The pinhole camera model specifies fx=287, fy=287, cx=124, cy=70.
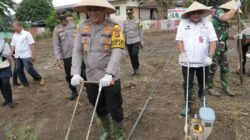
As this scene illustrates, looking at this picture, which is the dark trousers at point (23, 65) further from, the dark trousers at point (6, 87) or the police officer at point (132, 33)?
the police officer at point (132, 33)

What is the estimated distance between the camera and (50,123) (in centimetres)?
502

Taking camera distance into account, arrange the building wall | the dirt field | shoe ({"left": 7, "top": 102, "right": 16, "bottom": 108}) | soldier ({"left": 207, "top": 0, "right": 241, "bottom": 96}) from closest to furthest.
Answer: the dirt field
soldier ({"left": 207, "top": 0, "right": 241, "bottom": 96})
shoe ({"left": 7, "top": 102, "right": 16, "bottom": 108})
the building wall

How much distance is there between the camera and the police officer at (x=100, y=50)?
3.44 metres

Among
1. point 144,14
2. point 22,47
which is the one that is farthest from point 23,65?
point 144,14

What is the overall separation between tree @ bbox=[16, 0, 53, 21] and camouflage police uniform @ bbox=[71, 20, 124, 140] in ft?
122

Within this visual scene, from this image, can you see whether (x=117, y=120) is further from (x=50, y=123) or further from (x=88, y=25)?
(x=50, y=123)

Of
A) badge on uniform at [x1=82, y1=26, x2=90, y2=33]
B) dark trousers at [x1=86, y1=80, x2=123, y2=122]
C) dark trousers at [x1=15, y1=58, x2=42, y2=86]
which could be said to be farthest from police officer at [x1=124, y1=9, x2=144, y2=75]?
badge on uniform at [x1=82, y1=26, x2=90, y2=33]

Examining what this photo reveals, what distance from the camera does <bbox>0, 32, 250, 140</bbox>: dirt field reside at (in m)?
4.38

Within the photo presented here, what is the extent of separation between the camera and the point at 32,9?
38.3 m

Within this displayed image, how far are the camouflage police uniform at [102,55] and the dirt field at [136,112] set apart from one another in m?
0.88

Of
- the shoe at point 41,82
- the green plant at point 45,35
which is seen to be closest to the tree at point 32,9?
the green plant at point 45,35

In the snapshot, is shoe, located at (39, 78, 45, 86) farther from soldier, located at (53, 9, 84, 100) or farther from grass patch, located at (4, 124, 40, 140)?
grass patch, located at (4, 124, 40, 140)

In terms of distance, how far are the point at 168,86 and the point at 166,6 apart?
24.9m

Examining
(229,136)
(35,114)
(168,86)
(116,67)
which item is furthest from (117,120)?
(168,86)
